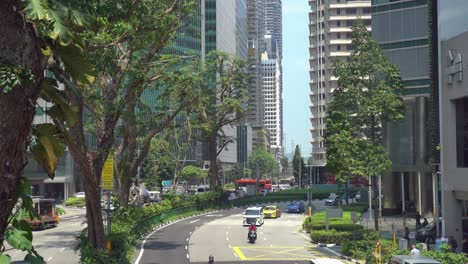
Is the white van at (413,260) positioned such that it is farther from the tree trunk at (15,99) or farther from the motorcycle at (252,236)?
the motorcycle at (252,236)

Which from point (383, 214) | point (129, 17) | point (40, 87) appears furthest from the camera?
point (383, 214)

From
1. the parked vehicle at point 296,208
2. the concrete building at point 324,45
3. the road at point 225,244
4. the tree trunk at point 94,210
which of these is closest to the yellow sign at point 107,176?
the tree trunk at point 94,210

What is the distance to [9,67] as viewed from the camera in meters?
6.03

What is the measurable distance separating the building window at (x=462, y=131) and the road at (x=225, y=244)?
34.7ft

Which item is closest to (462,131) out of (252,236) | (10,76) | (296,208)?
(252,236)

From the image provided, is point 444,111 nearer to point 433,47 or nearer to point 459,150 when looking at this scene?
point 459,150

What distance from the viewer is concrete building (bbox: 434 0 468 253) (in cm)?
3719

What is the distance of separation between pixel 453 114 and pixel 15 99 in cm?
3603

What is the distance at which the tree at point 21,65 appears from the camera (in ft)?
20.1

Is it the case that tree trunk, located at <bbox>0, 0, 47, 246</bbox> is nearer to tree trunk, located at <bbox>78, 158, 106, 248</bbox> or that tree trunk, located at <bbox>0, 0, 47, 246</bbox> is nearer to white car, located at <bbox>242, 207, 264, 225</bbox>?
→ tree trunk, located at <bbox>78, 158, 106, 248</bbox>

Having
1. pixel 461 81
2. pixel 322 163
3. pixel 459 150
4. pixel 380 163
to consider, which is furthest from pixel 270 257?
pixel 322 163

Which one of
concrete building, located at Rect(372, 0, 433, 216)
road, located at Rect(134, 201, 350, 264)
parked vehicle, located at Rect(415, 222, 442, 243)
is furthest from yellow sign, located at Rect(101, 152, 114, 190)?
concrete building, located at Rect(372, 0, 433, 216)

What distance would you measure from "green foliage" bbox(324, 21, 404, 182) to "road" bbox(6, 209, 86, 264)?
19.3 metres

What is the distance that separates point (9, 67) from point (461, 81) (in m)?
34.9
